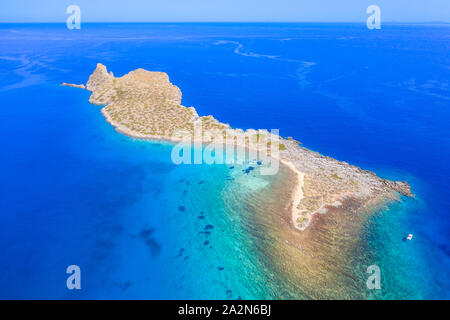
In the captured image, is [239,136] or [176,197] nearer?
[176,197]

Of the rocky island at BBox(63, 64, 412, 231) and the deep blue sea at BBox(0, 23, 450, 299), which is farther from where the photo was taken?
the rocky island at BBox(63, 64, 412, 231)

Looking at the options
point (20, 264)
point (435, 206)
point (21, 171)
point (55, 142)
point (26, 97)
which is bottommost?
point (20, 264)

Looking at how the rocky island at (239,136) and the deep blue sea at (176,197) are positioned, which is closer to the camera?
the deep blue sea at (176,197)

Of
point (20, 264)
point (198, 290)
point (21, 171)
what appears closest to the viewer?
point (198, 290)

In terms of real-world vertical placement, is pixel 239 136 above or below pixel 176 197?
above
